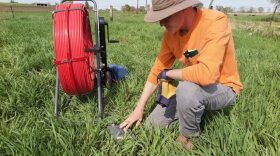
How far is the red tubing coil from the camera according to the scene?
2850 millimetres

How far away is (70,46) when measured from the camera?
286cm

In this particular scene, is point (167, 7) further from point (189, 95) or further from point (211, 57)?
point (189, 95)

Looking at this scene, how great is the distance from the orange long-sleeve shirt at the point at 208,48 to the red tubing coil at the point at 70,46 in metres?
0.76

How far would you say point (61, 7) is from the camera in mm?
3010

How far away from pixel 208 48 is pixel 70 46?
123 centimetres

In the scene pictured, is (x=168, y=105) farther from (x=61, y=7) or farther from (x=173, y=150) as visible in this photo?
(x=61, y=7)

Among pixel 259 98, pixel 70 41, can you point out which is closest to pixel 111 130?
pixel 70 41

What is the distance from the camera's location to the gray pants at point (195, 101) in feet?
7.84

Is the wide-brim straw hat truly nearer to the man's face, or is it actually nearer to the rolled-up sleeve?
the man's face

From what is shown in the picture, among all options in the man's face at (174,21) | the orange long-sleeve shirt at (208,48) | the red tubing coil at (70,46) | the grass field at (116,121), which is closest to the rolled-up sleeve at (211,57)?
the orange long-sleeve shirt at (208,48)

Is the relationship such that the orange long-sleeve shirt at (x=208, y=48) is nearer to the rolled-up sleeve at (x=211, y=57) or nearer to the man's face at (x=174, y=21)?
the rolled-up sleeve at (x=211, y=57)

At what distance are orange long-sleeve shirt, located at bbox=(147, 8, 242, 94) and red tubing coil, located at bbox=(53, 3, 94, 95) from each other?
0.76 meters

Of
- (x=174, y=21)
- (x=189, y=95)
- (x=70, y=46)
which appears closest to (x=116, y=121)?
(x=70, y=46)

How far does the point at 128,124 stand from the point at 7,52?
3.39 metres
